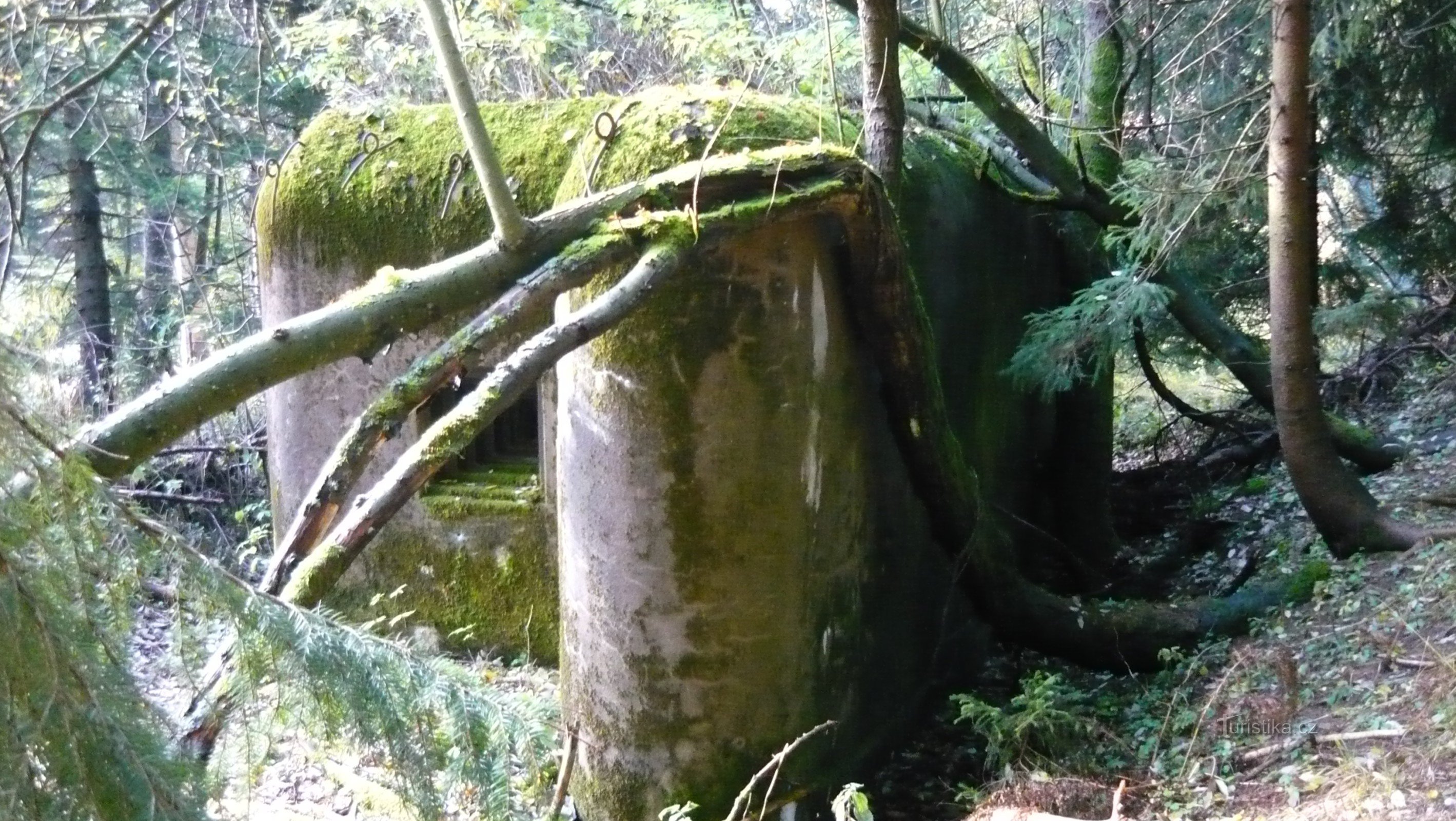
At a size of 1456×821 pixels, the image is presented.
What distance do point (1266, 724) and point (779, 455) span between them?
237 centimetres

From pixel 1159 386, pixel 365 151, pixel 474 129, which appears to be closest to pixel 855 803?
pixel 474 129

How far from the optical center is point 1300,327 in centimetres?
575

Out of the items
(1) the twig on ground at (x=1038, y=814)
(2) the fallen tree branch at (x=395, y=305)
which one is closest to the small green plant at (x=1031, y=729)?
(1) the twig on ground at (x=1038, y=814)

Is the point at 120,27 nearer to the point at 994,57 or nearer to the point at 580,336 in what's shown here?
the point at 994,57

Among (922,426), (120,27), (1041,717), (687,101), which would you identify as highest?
(120,27)

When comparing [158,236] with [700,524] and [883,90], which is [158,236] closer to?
[883,90]

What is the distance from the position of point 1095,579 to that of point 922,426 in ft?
10.5

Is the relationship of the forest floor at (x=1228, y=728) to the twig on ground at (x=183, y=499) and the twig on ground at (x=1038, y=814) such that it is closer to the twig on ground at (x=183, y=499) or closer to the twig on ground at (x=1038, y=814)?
the twig on ground at (x=1038, y=814)

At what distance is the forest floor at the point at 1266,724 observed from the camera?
3900mm

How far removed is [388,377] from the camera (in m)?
6.91

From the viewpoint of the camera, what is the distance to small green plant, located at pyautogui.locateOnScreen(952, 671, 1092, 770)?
5.04 m

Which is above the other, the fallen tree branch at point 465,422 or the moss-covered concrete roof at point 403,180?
the moss-covered concrete roof at point 403,180

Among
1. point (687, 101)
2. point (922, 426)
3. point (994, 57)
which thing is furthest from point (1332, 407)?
point (687, 101)

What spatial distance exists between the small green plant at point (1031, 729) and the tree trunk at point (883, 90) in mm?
2553
